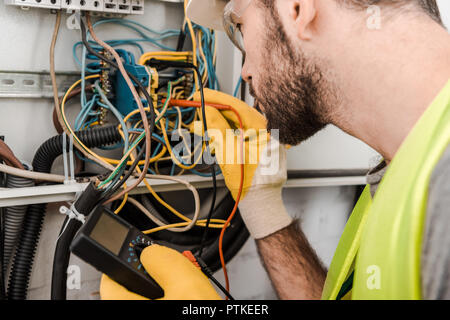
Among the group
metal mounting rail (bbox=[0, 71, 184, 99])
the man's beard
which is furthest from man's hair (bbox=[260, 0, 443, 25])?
metal mounting rail (bbox=[0, 71, 184, 99])

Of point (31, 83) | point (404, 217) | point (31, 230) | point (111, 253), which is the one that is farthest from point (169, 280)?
point (31, 83)

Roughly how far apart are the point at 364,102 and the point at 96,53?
667 mm

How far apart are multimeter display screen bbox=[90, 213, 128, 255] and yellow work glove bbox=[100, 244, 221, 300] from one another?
5 centimetres

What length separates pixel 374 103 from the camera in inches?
26.6

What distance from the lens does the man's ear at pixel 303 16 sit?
27.2 inches

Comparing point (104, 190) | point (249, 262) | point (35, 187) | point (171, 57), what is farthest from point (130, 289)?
point (249, 262)

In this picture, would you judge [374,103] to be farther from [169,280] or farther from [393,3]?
[169,280]

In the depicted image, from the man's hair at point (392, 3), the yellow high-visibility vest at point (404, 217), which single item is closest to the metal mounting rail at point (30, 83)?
the man's hair at point (392, 3)

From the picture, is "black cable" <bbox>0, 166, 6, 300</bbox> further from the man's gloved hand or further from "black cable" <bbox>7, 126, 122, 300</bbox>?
the man's gloved hand

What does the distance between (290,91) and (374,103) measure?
0.20 m

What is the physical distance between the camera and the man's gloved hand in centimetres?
109

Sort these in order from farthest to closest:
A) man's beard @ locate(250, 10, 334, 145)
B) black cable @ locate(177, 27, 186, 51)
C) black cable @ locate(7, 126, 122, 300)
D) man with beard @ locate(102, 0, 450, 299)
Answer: black cable @ locate(177, 27, 186, 51) → black cable @ locate(7, 126, 122, 300) → man's beard @ locate(250, 10, 334, 145) → man with beard @ locate(102, 0, 450, 299)

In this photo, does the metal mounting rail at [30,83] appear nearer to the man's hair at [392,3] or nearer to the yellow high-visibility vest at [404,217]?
the man's hair at [392,3]

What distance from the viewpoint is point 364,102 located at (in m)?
0.69
